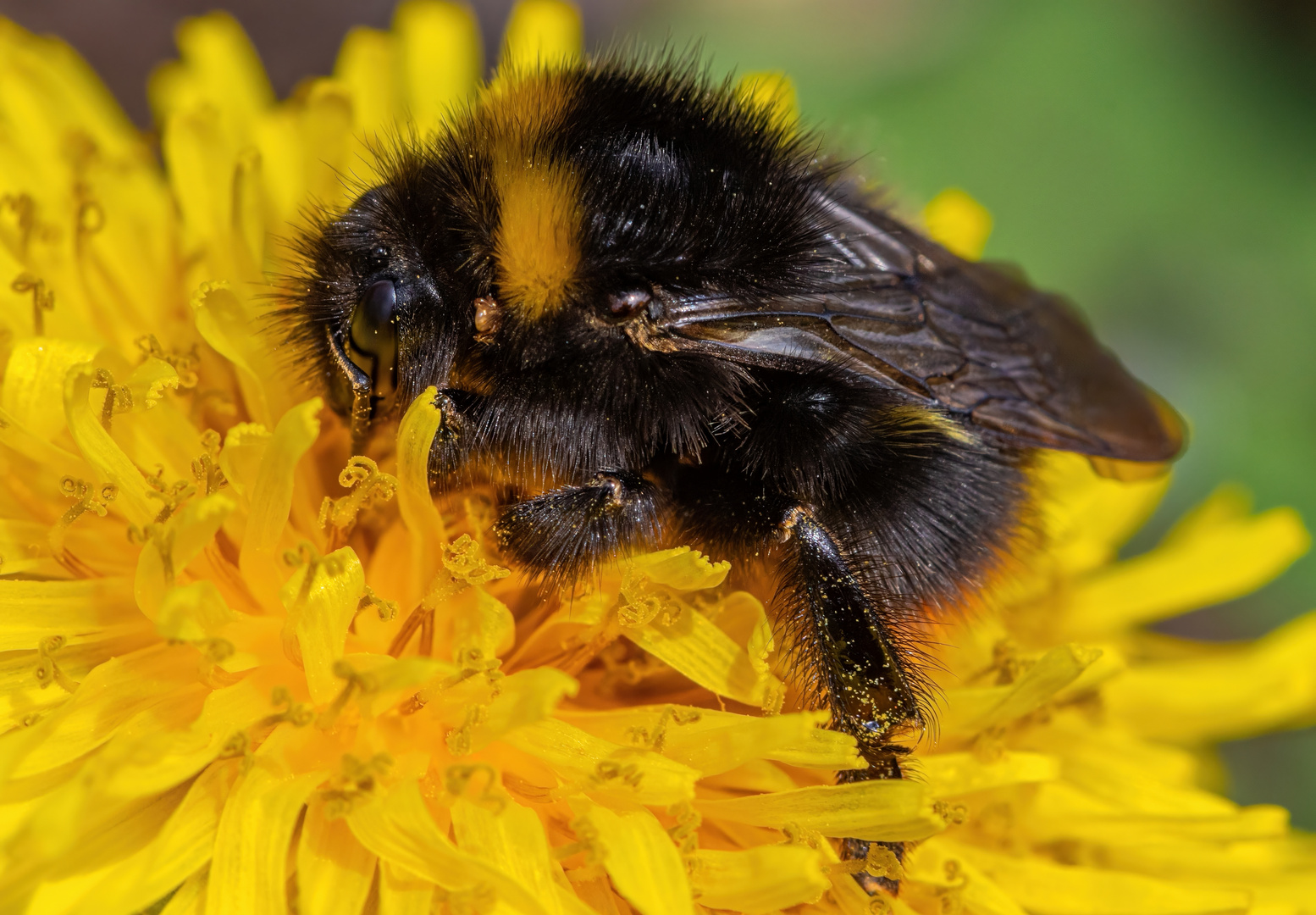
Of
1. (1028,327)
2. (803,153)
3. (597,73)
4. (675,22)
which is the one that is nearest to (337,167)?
(597,73)

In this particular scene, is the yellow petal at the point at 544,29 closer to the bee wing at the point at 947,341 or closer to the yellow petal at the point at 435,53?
the yellow petal at the point at 435,53

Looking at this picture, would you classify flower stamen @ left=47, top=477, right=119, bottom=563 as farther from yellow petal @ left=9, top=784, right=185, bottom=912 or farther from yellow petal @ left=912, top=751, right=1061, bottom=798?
yellow petal @ left=912, top=751, right=1061, bottom=798

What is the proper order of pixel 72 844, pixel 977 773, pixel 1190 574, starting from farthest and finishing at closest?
pixel 1190 574
pixel 977 773
pixel 72 844

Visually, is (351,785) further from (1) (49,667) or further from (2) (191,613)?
(1) (49,667)

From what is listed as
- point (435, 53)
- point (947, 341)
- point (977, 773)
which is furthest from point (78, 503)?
point (435, 53)

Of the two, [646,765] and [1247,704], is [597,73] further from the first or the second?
[1247,704]

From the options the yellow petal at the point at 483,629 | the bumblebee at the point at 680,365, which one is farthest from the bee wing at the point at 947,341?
the yellow petal at the point at 483,629
